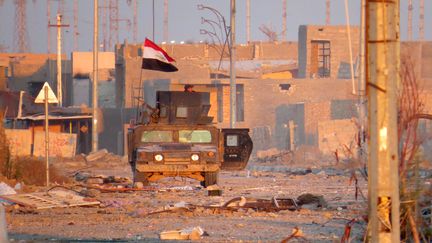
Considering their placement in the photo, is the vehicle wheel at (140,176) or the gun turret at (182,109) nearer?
the vehicle wheel at (140,176)

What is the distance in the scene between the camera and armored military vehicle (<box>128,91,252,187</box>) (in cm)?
2550

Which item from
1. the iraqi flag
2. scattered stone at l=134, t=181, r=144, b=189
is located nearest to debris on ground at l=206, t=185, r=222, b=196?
scattered stone at l=134, t=181, r=144, b=189

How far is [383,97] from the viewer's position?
965 centimetres

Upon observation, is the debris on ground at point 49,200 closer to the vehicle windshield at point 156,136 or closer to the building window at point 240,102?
the vehicle windshield at point 156,136

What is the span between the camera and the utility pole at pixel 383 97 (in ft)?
31.6

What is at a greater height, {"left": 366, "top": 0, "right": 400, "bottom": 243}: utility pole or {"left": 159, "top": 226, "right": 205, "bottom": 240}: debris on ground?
{"left": 366, "top": 0, "right": 400, "bottom": 243}: utility pole

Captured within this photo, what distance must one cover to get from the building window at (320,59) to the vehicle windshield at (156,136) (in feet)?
153

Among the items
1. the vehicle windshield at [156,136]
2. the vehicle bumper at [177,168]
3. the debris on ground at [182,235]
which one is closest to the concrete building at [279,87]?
the vehicle windshield at [156,136]

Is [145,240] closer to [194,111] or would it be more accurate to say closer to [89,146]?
[194,111]

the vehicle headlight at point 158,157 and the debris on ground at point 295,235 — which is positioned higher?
the vehicle headlight at point 158,157

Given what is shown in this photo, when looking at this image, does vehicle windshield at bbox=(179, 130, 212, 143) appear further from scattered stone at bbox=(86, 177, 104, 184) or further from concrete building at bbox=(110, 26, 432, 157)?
concrete building at bbox=(110, 26, 432, 157)

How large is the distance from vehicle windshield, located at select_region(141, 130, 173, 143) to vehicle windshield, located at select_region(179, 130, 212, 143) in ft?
0.92

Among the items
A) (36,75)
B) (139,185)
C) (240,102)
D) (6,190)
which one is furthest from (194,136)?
(36,75)

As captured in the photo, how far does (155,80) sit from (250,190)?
3980cm
